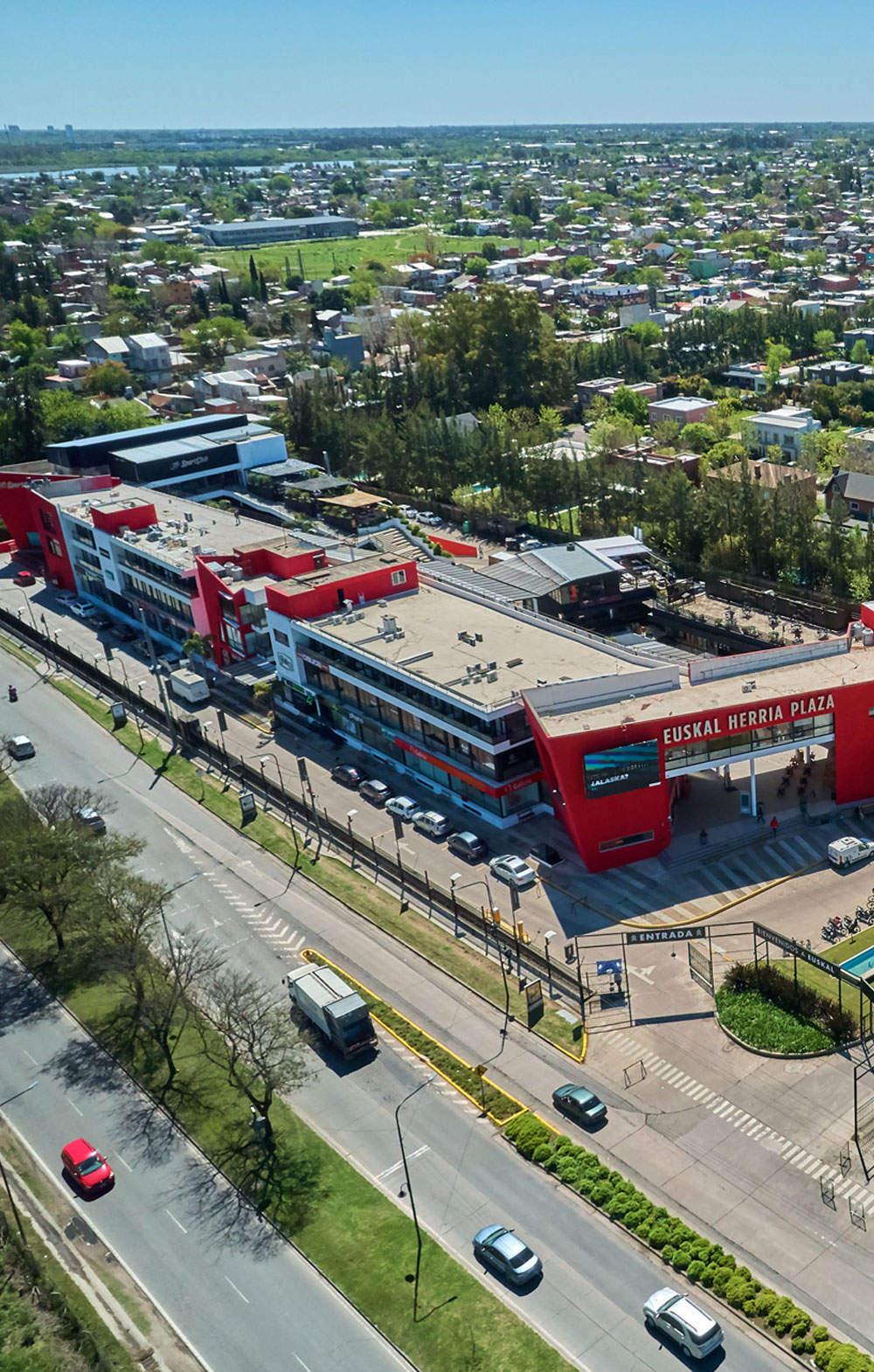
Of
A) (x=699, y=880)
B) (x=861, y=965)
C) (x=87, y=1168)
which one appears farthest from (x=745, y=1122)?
(x=87, y=1168)

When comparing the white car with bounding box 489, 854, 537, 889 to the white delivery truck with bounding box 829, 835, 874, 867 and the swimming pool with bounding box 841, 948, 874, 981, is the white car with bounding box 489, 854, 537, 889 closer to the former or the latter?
the white delivery truck with bounding box 829, 835, 874, 867

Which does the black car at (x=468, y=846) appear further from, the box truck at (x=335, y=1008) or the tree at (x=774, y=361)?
the tree at (x=774, y=361)

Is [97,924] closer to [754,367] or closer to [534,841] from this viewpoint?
[534,841]

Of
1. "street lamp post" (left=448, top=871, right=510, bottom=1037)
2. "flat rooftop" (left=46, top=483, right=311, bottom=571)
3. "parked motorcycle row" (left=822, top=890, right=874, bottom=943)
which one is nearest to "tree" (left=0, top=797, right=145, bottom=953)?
"street lamp post" (left=448, top=871, right=510, bottom=1037)

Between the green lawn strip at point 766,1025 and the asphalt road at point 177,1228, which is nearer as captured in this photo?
the asphalt road at point 177,1228

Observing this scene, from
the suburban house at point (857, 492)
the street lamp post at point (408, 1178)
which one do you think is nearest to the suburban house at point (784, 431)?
the suburban house at point (857, 492)

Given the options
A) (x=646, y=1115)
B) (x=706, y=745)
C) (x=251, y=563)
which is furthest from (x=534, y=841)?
(x=251, y=563)
